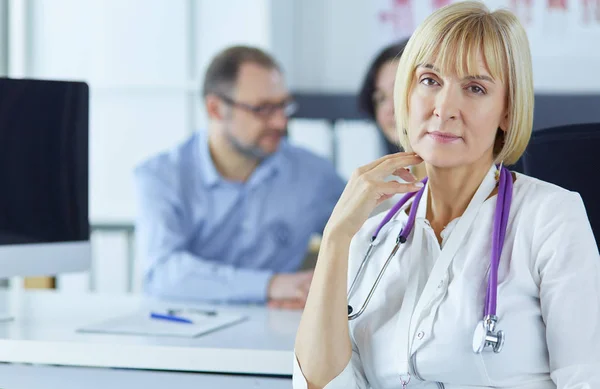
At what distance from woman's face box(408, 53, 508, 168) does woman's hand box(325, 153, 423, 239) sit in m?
0.05

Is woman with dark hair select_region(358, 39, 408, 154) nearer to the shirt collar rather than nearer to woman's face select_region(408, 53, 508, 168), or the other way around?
the shirt collar

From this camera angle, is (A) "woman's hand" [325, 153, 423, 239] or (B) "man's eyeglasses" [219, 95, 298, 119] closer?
(A) "woman's hand" [325, 153, 423, 239]

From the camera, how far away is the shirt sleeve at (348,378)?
4.58 feet

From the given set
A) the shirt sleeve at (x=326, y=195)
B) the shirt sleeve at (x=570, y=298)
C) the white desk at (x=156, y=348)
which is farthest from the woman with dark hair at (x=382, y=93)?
the shirt sleeve at (x=570, y=298)

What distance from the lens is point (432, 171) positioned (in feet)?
4.85

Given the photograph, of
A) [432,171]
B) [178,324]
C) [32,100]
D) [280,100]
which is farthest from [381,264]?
[280,100]

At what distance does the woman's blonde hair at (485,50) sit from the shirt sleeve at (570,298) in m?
0.19

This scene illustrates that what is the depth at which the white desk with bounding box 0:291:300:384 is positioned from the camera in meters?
1.61

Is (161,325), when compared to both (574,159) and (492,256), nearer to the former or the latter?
(492,256)

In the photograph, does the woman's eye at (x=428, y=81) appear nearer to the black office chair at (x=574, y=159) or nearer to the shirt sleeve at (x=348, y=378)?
the black office chair at (x=574, y=159)

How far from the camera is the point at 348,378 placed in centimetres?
140

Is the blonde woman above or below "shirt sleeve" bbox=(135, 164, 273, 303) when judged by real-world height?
above

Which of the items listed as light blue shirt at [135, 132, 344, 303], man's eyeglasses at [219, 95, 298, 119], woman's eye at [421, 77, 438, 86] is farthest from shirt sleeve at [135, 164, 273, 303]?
woman's eye at [421, 77, 438, 86]

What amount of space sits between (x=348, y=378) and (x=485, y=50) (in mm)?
583
